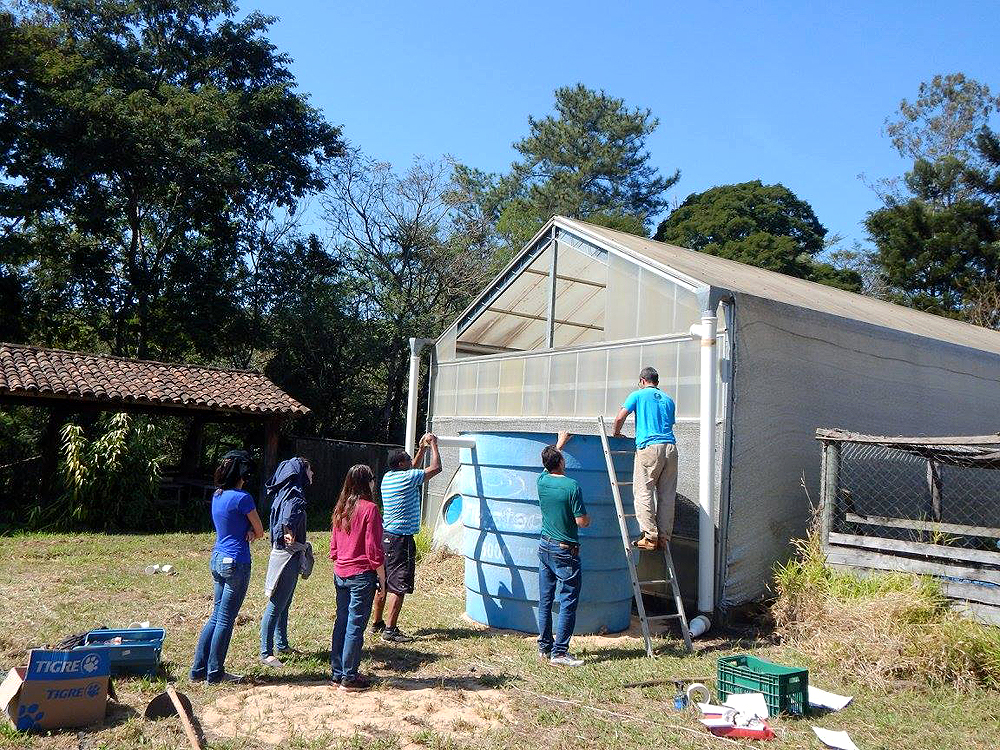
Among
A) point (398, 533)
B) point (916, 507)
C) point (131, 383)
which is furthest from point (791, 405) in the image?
point (131, 383)

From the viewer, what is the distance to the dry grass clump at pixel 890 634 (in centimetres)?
591

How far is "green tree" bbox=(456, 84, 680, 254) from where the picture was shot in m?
34.2

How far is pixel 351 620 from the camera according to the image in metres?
5.46

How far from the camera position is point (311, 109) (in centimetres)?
2403

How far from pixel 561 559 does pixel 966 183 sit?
1037 inches

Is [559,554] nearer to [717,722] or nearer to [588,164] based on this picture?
[717,722]

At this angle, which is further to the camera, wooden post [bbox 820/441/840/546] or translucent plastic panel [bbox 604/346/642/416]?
translucent plastic panel [bbox 604/346/642/416]

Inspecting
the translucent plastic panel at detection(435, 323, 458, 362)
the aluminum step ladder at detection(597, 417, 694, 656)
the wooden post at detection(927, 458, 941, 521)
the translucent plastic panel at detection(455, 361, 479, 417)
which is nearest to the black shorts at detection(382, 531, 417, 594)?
the aluminum step ladder at detection(597, 417, 694, 656)

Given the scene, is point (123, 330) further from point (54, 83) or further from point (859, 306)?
point (859, 306)

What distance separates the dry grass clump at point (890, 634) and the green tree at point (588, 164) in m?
27.3

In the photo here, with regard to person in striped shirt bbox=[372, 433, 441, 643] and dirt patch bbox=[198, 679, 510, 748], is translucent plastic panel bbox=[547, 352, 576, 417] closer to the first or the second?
person in striped shirt bbox=[372, 433, 441, 643]

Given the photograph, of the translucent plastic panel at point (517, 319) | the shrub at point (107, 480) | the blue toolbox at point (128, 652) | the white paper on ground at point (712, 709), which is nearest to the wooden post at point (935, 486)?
the white paper on ground at point (712, 709)

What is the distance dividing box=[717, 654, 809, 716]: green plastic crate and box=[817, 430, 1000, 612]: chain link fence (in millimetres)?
2021

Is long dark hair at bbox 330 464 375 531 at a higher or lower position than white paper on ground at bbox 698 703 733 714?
higher
